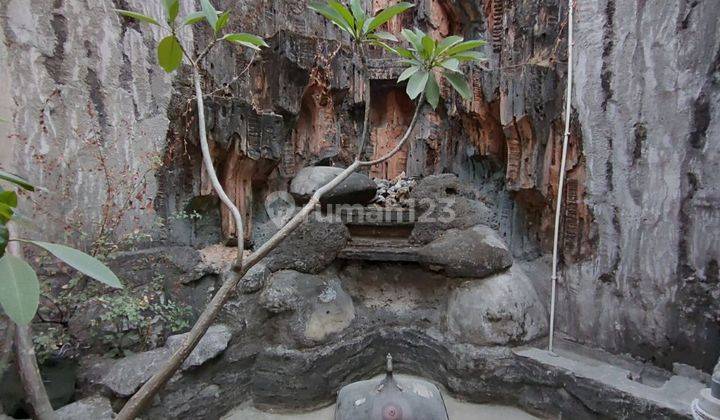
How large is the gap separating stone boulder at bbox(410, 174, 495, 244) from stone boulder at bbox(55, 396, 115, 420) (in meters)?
2.83

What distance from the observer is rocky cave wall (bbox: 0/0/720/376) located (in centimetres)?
260

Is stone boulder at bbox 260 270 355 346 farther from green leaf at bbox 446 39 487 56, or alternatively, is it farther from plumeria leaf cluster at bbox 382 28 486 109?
green leaf at bbox 446 39 487 56

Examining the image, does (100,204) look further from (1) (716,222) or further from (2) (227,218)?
(1) (716,222)

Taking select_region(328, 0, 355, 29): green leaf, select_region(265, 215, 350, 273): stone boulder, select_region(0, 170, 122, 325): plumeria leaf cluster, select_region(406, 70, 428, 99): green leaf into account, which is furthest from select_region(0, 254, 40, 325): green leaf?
select_region(265, 215, 350, 273): stone boulder

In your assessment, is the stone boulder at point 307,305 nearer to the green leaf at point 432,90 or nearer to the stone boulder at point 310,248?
the stone boulder at point 310,248

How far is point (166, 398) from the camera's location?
8.75ft

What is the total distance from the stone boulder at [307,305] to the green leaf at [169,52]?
2.23 metres

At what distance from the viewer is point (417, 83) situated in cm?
181

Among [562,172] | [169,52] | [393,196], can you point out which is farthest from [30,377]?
[562,172]

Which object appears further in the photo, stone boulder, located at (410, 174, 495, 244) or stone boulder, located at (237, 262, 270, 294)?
stone boulder, located at (410, 174, 495, 244)

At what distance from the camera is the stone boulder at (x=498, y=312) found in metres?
3.33

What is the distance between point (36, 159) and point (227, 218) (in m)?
1.57

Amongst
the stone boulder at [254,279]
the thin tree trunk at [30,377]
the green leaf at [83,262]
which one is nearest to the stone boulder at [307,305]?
the stone boulder at [254,279]

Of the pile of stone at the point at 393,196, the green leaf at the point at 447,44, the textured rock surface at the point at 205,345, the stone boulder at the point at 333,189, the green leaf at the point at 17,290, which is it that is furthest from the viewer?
the pile of stone at the point at 393,196
